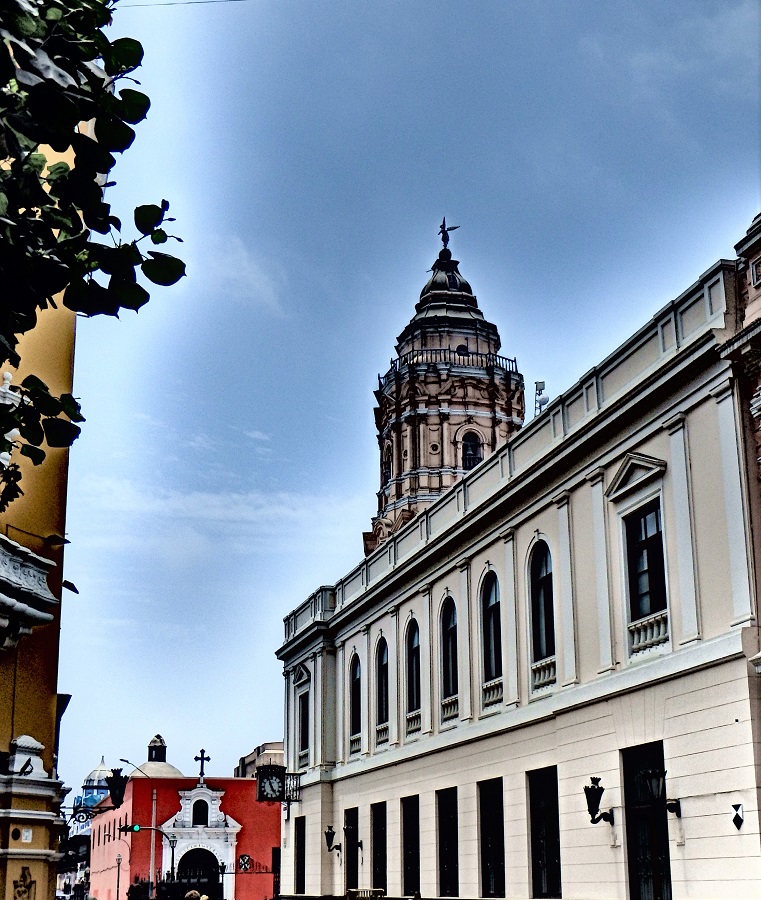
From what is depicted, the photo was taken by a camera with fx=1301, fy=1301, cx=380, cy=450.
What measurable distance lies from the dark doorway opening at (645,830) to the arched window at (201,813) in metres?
51.1

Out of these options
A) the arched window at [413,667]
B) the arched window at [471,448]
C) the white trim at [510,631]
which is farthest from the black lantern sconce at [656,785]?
the arched window at [471,448]

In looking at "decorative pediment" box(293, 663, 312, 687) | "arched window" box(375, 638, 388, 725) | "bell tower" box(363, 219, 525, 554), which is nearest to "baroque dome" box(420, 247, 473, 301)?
"bell tower" box(363, 219, 525, 554)

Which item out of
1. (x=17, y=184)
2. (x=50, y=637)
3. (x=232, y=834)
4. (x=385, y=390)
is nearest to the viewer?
(x=17, y=184)

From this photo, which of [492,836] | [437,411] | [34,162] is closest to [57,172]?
[34,162]

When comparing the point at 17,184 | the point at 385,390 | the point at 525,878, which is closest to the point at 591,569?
the point at 525,878

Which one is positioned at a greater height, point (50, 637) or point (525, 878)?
point (50, 637)

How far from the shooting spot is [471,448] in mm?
58000

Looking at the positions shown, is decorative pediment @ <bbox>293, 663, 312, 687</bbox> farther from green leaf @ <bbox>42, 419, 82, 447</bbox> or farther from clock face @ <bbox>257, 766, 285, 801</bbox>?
green leaf @ <bbox>42, 419, 82, 447</bbox>

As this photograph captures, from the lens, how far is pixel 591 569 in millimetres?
21734

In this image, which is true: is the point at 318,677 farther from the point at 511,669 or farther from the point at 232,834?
the point at 232,834

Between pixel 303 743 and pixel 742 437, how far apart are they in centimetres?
2593

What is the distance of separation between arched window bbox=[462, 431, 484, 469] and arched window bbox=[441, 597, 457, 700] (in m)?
28.6

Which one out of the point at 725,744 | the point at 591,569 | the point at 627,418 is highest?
the point at 627,418

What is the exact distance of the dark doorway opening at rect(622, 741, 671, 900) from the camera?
18703 mm
